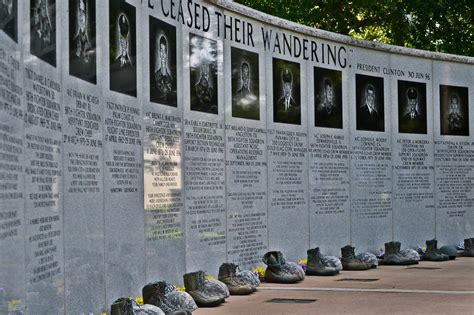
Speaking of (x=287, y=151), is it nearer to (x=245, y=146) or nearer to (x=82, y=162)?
(x=245, y=146)

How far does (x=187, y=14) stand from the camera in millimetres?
13422

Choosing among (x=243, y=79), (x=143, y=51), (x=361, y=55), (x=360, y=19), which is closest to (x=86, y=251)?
(x=143, y=51)

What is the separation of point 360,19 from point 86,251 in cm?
2011

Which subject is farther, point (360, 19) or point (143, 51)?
point (360, 19)

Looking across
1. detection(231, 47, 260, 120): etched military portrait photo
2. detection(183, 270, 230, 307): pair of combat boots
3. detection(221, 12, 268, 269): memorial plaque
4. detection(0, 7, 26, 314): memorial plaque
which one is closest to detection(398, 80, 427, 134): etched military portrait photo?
detection(221, 12, 268, 269): memorial plaque

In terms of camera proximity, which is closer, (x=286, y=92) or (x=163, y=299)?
(x=163, y=299)

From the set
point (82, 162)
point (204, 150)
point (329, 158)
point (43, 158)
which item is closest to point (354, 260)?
point (329, 158)

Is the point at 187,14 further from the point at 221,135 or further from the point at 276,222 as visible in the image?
the point at 276,222

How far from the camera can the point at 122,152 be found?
10.9 metres

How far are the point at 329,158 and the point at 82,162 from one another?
8728 mm

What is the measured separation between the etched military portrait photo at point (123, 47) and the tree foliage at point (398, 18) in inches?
575

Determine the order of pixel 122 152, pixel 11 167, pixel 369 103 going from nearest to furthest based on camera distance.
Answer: pixel 11 167 < pixel 122 152 < pixel 369 103

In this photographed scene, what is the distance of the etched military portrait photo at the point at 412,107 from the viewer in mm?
19344

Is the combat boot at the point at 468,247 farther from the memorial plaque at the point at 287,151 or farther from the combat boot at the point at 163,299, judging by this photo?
the combat boot at the point at 163,299
